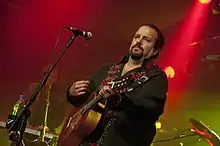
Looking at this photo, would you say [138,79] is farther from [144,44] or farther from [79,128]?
[79,128]

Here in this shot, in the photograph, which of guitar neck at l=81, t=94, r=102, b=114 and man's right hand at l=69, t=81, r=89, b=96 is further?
man's right hand at l=69, t=81, r=89, b=96

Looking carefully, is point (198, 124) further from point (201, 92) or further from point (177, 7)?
point (177, 7)

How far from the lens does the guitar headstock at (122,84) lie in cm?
233

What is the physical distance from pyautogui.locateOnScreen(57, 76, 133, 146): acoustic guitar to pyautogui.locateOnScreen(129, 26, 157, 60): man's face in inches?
11.6

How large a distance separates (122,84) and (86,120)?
326mm

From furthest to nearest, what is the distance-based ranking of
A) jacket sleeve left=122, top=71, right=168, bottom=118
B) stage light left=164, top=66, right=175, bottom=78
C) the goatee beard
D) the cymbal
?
stage light left=164, top=66, right=175, bottom=78 → the cymbal → the goatee beard → jacket sleeve left=122, top=71, right=168, bottom=118

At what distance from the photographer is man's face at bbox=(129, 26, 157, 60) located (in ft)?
8.74

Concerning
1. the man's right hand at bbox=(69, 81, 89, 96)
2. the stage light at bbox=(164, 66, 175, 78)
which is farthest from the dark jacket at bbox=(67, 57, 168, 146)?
the stage light at bbox=(164, 66, 175, 78)

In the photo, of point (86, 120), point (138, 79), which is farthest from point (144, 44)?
point (86, 120)

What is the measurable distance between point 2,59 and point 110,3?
224cm

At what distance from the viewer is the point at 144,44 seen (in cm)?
271

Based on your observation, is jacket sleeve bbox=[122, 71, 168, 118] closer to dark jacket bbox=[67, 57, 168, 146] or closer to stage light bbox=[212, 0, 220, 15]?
dark jacket bbox=[67, 57, 168, 146]

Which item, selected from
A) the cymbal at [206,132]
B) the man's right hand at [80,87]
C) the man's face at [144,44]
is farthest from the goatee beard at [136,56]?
the cymbal at [206,132]

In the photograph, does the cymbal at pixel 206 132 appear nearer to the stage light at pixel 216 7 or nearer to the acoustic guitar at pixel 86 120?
the acoustic guitar at pixel 86 120
